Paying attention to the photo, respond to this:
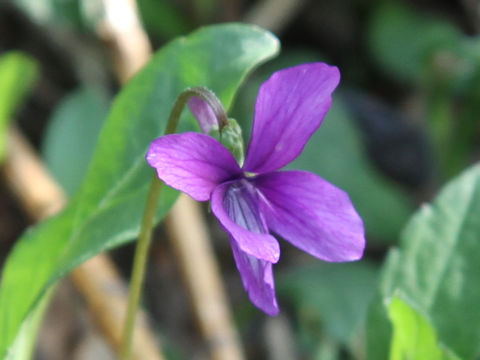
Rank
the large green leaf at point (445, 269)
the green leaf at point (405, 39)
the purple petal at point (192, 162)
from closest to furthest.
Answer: the purple petal at point (192, 162)
the large green leaf at point (445, 269)
the green leaf at point (405, 39)

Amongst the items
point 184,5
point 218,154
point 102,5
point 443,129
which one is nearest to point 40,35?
point 184,5

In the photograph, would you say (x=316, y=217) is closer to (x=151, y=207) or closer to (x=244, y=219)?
(x=244, y=219)

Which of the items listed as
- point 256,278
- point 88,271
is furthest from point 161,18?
point 256,278

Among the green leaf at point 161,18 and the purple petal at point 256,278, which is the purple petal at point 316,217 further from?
the green leaf at point 161,18

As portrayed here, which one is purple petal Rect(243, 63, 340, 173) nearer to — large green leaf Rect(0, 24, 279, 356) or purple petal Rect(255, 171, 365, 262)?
purple petal Rect(255, 171, 365, 262)

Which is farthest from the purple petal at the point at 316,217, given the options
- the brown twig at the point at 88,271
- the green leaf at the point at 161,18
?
the green leaf at the point at 161,18

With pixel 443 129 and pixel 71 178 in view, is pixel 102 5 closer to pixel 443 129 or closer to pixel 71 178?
pixel 71 178
